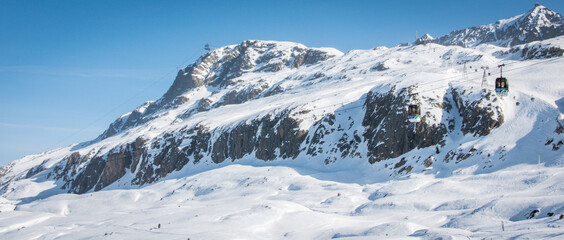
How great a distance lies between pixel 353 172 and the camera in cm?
5388

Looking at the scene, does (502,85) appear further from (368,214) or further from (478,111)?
(368,214)

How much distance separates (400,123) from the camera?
55375mm

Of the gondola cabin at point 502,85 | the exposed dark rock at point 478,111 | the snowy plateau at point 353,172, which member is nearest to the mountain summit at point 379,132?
the exposed dark rock at point 478,111

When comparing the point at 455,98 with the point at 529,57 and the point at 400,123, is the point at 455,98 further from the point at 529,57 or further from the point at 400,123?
the point at 529,57

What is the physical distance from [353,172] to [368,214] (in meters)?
20.8

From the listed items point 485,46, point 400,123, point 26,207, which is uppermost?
point 485,46

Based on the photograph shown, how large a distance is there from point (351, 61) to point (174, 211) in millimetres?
117952

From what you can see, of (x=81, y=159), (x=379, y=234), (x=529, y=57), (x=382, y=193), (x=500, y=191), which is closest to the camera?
(x=379, y=234)

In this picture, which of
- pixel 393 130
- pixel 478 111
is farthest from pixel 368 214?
pixel 478 111

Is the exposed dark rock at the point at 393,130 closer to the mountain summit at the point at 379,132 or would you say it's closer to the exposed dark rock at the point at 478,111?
the mountain summit at the point at 379,132

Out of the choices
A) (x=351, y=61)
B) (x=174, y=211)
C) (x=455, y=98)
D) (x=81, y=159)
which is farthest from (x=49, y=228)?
(x=351, y=61)

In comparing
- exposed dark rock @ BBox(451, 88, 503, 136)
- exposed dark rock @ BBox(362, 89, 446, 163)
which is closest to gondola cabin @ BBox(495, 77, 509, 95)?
exposed dark rock @ BBox(451, 88, 503, 136)

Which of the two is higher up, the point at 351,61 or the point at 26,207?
the point at 351,61

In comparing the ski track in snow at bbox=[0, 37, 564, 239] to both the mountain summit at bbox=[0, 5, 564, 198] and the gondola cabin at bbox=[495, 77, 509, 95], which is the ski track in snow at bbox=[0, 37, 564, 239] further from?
the gondola cabin at bbox=[495, 77, 509, 95]
